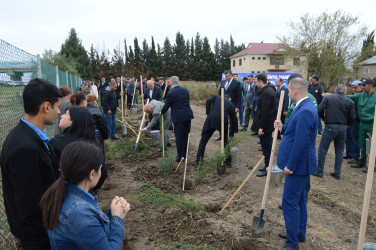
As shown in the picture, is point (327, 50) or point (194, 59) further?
point (194, 59)

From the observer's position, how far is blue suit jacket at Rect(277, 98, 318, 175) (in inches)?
119

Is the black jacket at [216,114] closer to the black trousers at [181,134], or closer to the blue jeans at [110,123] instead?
the black trousers at [181,134]

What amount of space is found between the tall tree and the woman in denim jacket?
3177 cm

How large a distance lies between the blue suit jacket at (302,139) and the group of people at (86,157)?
0.01 m

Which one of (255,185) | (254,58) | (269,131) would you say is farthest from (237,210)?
(254,58)

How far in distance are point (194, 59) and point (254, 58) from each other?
12.9 metres

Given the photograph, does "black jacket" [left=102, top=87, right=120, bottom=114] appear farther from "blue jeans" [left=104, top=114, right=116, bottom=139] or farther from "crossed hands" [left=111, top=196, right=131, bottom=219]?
"crossed hands" [left=111, top=196, right=131, bottom=219]

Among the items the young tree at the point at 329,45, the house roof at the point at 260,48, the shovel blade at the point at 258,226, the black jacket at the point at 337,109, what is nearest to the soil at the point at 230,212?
the shovel blade at the point at 258,226

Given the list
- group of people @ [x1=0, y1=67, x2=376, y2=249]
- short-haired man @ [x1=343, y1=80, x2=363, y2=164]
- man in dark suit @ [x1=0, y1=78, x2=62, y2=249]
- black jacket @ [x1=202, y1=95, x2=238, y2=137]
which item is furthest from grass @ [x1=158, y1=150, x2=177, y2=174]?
short-haired man @ [x1=343, y1=80, x2=363, y2=164]

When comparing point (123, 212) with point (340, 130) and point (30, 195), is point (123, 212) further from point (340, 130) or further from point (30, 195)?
point (340, 130)

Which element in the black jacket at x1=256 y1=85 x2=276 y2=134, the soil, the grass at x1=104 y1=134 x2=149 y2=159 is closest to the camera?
the soil

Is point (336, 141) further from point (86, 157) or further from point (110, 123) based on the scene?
point (110, 123)

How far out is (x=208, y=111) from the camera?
618 centimetres

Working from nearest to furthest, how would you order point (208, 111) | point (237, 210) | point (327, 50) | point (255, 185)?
1. point (237, 210)
2. point (255, 185)
3. point (208, 111)
4. point (327, 50)
